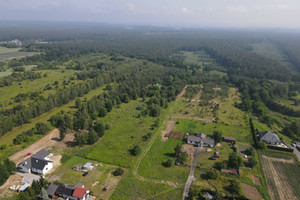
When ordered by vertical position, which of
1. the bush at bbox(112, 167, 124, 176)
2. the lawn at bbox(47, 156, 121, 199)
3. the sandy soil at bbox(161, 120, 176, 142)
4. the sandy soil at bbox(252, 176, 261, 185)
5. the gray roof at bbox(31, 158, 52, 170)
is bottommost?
the sandy soil at bbox(161, 120, 176, 142)

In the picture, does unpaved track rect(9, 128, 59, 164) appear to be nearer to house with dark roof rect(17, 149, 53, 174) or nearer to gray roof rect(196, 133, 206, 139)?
house with dark roof rect(17, 149, 53, 174)

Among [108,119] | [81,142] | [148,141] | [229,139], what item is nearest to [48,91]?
[108,119]

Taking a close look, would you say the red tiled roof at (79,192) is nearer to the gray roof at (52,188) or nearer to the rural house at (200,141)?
the gray roof at (52,188)

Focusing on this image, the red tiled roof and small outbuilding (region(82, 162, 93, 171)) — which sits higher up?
the red tiled roof

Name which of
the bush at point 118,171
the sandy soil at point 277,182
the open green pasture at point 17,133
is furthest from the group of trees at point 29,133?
the sandy soil at point 277,182

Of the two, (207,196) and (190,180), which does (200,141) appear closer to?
(190,180)

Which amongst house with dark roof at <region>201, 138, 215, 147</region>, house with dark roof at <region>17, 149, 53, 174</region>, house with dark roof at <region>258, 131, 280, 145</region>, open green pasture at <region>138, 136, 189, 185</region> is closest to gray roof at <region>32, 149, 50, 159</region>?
house with dark roof at <region>17, 149, 53, 174</region>
